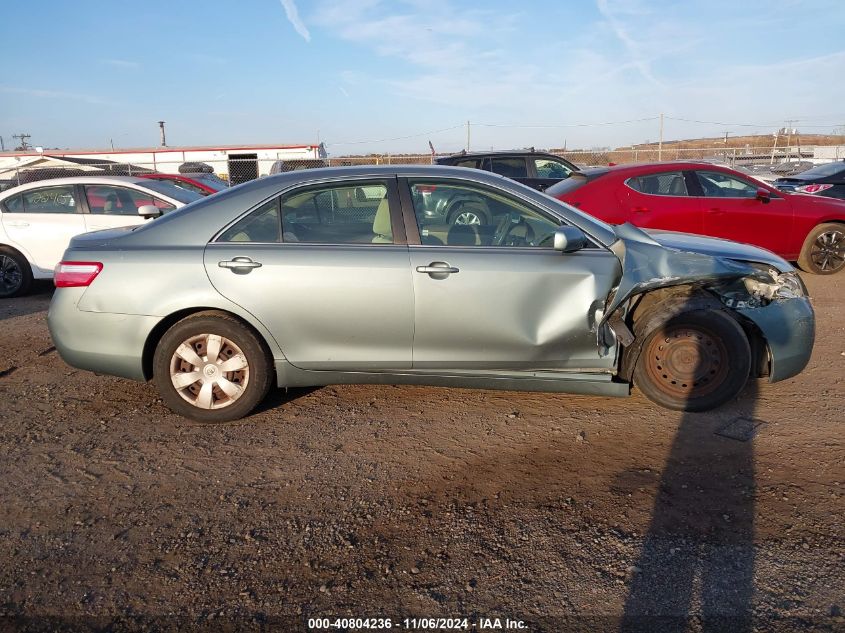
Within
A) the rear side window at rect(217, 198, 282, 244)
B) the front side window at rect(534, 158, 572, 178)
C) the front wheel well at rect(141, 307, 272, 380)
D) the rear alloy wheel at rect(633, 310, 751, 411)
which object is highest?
the front side window at rect(534, 158, 572, 178)

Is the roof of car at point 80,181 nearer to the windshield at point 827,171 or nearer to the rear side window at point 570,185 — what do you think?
the rear side window at point 570,185

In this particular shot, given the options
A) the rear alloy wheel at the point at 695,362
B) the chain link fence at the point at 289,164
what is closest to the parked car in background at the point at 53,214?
the rear alloy wheel at the point at 695,362

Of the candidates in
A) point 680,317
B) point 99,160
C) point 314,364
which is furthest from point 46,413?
point 99,160

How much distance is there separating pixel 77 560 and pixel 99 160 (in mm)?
31562

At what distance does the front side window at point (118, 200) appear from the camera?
29.8 ft

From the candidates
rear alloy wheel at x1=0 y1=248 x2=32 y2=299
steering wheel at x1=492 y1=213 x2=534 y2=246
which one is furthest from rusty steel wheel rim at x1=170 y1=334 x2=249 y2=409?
rear alloy wheel at x1=0 y1=248 x2=32 y2=299

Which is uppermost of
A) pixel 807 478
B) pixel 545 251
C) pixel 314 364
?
pixel 545 251

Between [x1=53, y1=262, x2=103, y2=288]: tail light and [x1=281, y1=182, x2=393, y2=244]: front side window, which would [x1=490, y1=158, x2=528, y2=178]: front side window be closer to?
[x1=281, y1=182, x2=393, y2=244]: front side window

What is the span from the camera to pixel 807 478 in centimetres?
352

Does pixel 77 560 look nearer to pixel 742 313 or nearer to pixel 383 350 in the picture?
pixel 383 350

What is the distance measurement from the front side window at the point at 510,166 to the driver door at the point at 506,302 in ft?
27.1

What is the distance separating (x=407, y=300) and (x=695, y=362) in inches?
75.1

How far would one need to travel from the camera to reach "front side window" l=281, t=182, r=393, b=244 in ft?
14.0

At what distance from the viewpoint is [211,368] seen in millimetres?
4273
